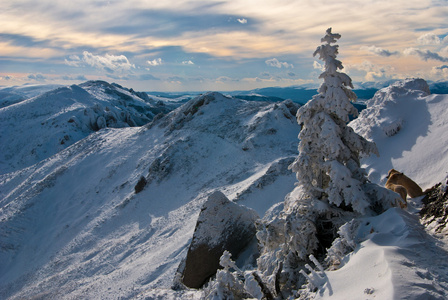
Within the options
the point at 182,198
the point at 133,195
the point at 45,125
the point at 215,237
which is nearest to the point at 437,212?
the point at 215,237

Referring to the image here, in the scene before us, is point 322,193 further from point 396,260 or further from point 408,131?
point 408,131

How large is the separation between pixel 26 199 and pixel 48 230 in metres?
8.52

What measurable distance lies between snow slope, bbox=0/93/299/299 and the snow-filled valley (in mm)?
167

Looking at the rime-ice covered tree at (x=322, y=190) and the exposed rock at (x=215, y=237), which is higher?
the rime-ice covered tree at (x=322, y=190)

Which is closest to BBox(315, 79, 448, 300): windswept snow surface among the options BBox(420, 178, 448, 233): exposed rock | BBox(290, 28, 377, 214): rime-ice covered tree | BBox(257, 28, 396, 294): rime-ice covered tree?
BBox(420, 178, 448, 233): exposed rock

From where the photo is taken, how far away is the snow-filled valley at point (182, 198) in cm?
882

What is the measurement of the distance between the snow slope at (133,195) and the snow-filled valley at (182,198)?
167 mm

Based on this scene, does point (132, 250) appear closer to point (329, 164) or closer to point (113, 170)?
point (113, 170)

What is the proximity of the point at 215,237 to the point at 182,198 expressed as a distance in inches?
753

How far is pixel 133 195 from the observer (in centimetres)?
3912

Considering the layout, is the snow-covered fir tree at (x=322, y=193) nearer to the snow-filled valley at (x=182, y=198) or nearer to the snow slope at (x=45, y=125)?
the snow-filled valley at (x=182, y=198)

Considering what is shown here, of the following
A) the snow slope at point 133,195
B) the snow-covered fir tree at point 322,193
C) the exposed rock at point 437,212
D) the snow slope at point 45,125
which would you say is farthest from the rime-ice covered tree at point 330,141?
the snow slope at point 45,125

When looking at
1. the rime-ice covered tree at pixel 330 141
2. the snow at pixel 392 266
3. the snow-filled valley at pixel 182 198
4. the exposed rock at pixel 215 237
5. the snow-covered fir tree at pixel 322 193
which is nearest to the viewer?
the snow at pixel 392 266

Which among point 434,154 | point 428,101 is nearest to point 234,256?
point 434,154
